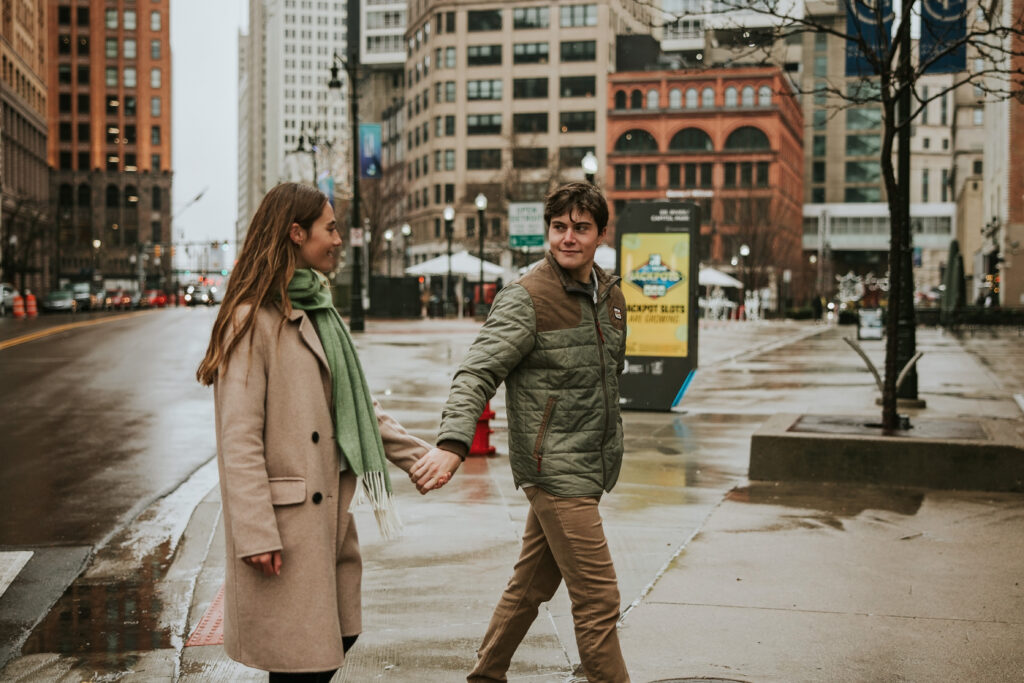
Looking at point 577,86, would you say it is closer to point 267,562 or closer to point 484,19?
point 484,19

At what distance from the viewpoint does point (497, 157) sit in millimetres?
107312

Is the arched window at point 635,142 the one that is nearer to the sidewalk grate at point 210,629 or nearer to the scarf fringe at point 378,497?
the sidewalk grate at point 210,629

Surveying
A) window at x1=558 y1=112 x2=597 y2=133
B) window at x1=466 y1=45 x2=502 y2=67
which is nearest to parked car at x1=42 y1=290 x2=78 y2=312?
window at x1=466 y1=45 x2=502 y2=67

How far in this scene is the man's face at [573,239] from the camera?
4.09m

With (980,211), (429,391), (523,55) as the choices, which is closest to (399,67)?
(523,55)

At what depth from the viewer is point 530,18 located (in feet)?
354

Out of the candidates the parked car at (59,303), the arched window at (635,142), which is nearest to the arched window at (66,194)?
the arched window at (635,142)

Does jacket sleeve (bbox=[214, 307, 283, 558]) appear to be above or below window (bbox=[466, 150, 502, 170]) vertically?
below

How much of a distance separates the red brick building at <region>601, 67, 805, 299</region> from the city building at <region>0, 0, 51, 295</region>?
150 feet

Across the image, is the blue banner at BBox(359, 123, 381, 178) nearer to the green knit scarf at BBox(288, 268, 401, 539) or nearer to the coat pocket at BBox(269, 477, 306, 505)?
the green knit scarf at BBox(288, 268, 401, 539)

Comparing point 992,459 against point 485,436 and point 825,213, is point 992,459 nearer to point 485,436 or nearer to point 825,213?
point 485,436

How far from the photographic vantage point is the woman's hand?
331 centimetres

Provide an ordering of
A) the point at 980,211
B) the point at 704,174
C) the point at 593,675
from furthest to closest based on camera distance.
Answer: the point at 704,174, the point at 980,211, the point at 593,675

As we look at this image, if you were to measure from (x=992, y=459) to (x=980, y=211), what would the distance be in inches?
3364
